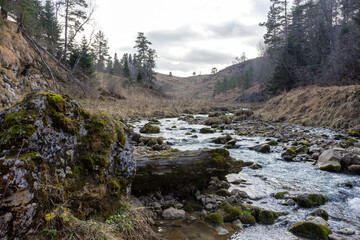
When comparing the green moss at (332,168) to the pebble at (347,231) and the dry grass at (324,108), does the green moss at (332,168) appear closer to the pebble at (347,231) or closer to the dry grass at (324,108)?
the pebble at (347,231)

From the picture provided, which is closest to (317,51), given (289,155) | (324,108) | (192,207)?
(324,108)

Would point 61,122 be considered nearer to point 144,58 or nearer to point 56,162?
point 56,162

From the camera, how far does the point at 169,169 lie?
163 inches

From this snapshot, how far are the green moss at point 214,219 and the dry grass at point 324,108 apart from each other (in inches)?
450

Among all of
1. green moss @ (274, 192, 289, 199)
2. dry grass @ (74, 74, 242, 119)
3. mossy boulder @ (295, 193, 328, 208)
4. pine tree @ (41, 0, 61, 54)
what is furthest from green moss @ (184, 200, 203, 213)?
dry grass @ (74, 74, 242, 119)

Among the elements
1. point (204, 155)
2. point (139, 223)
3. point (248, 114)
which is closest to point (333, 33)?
point (248, 114)

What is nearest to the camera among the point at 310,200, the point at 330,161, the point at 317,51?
the point at 310,200

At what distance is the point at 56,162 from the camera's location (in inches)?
90.1

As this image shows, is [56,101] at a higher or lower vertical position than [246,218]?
higher

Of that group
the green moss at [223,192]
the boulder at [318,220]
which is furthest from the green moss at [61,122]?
the boulder at [318,220]

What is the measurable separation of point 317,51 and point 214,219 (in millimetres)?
30325

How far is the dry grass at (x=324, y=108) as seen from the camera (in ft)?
39.0

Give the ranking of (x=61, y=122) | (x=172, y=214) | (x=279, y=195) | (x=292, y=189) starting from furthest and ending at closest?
(x=292, y=189), (x=279, y=195), (x=172, y=214), (x=61, y=122)

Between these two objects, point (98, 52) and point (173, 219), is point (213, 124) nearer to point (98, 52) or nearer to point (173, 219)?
point (173, 219)
